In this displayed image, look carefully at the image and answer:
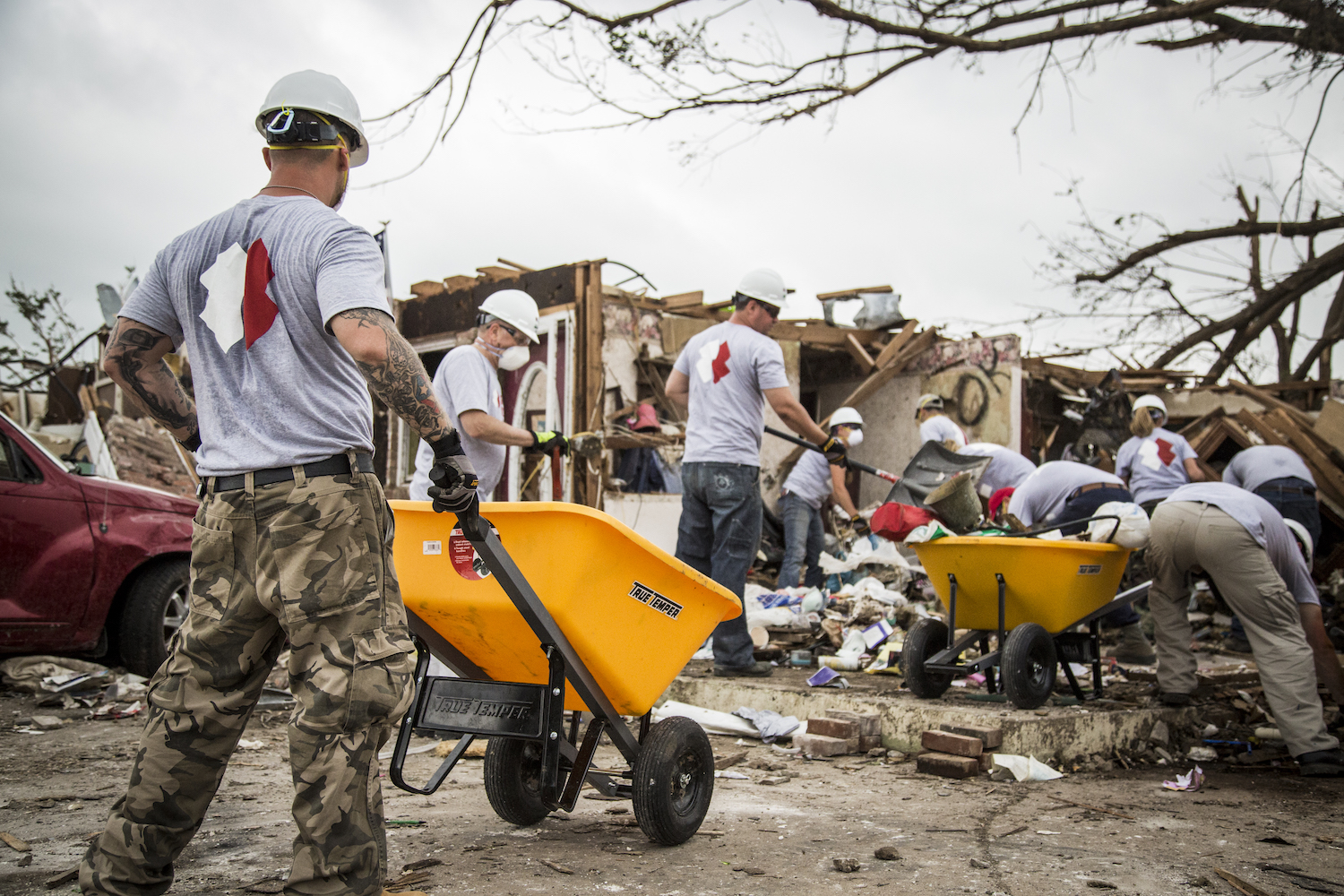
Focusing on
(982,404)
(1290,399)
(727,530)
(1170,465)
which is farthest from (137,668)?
(1290,399)

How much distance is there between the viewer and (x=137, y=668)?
18.1 feet

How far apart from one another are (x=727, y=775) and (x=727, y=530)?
1314 millimetres

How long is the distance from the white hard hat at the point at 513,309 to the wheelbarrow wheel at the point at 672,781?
2135 millimetres

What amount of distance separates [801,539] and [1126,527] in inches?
159

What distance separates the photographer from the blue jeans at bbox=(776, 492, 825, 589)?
8.47 metres

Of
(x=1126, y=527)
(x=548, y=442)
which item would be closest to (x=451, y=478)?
(x=548, y=442)

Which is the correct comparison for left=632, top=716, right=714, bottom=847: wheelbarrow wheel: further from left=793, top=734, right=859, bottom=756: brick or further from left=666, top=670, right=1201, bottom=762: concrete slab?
left=666, top=670, right=1201, bottom=762: concrete slab

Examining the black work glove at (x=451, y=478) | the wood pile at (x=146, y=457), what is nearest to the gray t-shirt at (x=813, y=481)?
the wood pile at (x=146, y=457)

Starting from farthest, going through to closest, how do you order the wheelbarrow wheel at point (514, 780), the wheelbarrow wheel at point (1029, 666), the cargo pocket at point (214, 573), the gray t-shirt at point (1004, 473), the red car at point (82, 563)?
the gray t-shirt at point (1004, 473) → the red car at point (82, 563) → the wheelbarrow wheel at point (1029, 666) → the wheelbarrow wheel at point (514, 780) → the cargo pocket at point (214, 573)

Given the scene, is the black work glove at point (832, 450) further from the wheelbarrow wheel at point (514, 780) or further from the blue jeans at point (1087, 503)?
the wheelbarrow wheel at point (514, 780)

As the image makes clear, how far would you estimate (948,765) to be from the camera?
4.00m

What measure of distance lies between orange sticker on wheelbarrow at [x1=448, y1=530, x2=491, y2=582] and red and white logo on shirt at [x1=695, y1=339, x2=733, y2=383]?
102 inches

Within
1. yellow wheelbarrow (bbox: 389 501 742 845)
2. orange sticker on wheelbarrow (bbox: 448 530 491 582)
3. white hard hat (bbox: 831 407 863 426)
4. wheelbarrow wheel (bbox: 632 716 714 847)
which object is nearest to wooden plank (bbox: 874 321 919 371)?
white hard hat (bbox: 831 407 863 426)

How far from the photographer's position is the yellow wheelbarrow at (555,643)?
2.55 m
